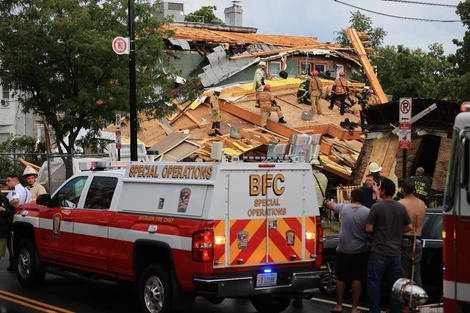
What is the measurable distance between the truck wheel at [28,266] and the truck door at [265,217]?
4.45 m

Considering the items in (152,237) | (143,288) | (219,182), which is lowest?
(143,288)

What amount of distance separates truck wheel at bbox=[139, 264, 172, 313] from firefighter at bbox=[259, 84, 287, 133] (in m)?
19.0

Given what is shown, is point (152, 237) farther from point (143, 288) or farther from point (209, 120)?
point (209, 120)

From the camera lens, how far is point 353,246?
1070 centimetres

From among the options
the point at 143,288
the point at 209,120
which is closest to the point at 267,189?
the point at 143,288

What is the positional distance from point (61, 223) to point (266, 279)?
3745 millimetres

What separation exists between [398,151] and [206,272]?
1400 centimetres

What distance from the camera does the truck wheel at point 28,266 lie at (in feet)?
42.7

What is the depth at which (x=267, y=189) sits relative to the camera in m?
10.3

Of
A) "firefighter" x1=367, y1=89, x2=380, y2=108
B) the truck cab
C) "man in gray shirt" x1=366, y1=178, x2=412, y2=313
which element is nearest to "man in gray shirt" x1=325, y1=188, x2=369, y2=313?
"man in gray shirt" x1=366, y1=178, x2=412, y2=313

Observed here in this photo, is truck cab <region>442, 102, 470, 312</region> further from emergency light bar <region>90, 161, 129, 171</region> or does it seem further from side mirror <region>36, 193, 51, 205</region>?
side mirror <region>36, 193, 51, 205</region>

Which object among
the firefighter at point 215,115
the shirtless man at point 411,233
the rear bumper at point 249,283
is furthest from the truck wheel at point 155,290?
the firefighter at point 215,115

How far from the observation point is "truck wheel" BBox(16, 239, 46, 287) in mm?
13023

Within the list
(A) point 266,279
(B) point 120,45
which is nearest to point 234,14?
(B) point 120,45
